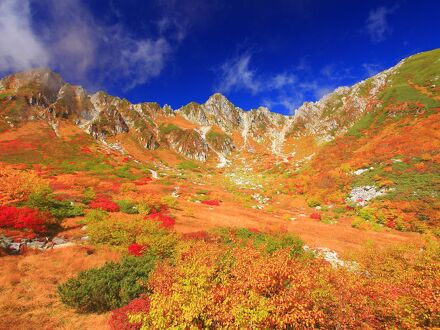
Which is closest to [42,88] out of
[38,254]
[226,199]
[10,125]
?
[10,125]

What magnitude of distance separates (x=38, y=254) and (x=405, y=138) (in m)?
66.6

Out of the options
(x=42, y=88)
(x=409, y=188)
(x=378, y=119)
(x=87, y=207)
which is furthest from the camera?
(x=42, y=88)

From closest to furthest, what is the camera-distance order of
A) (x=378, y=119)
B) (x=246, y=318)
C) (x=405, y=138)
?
(x=246, y=318) < (x=405, y=138) < (x=378, y=119)

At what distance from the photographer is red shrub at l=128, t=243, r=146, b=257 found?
17.1 metres

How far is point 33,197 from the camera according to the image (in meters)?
21.7

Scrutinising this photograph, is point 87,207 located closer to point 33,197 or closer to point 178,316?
point 33,197

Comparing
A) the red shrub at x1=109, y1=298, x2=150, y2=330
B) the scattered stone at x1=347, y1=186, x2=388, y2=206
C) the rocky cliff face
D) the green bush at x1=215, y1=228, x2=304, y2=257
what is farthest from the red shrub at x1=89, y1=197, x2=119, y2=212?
the rocky cliff face

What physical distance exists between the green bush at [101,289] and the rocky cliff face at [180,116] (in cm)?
9621

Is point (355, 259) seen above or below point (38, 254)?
above

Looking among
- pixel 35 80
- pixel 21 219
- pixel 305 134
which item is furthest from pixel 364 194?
A: pixel 35 80

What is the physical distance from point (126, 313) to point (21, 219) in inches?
537

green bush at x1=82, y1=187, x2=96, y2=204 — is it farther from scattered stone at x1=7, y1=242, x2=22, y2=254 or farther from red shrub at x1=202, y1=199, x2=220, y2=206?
red shrub at x1=202, y1=199, x2=220, y2=206

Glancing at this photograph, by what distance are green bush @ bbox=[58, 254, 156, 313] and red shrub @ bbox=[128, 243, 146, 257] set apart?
3781 millimetres

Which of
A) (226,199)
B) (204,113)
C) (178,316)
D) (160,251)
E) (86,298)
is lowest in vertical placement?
(86,298)
